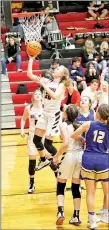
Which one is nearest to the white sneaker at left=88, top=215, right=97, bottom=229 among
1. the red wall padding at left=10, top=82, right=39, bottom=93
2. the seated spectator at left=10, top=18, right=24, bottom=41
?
the red wall padding at left=10, top=82, right=39, bottom=93

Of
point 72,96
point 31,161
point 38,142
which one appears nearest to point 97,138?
point 38,142

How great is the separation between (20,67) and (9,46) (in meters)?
0.55

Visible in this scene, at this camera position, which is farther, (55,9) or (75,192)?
(55,9)

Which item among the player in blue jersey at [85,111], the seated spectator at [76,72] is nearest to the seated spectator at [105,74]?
the seated spectator at [76,72]

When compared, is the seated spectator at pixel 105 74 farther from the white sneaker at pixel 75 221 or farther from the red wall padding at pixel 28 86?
the white sneaker at pixel 75 221

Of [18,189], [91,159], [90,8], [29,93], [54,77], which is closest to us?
[91,159]

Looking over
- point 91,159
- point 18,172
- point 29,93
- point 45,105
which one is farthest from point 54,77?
point 29,93

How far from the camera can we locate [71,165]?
5793 millimetres

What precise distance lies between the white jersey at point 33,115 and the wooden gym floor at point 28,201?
837 millimetres

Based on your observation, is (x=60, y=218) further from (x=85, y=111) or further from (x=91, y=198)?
(x=85, y=111)

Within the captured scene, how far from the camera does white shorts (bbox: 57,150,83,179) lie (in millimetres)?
5781

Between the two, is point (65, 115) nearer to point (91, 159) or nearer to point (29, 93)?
point (91, 159)

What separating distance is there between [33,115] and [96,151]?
186cm

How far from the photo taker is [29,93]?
39.6 feet
